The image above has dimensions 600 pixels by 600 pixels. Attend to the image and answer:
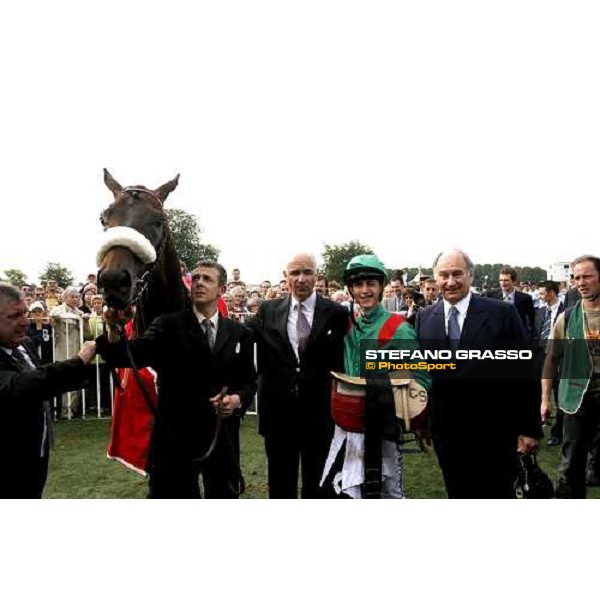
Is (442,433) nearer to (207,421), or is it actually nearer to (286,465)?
(286,465)

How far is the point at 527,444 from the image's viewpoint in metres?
2.71

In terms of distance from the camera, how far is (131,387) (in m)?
3.27

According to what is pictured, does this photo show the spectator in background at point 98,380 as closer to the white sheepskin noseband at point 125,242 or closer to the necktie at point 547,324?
the white sheepskin noseband at point 125,242

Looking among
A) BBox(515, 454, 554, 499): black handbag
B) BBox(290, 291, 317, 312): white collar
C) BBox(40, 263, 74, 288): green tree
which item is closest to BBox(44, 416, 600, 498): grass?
BBox(515, 454, 554, 499): black handbag

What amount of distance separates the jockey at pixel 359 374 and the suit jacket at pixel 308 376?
0.66 ft

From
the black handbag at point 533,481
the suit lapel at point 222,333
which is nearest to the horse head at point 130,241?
the suit lapel at point 222,333

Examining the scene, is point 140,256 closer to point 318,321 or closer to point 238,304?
point 318,321

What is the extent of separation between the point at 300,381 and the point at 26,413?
1.35 m

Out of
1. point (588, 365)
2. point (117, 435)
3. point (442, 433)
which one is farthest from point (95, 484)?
point (588, 365)

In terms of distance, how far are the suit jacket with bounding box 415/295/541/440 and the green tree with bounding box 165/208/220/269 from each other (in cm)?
173

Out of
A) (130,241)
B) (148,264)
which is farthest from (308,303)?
(130,241)

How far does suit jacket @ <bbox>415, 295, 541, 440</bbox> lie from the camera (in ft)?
8.77

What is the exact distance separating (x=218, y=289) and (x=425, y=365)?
1.17 metres
